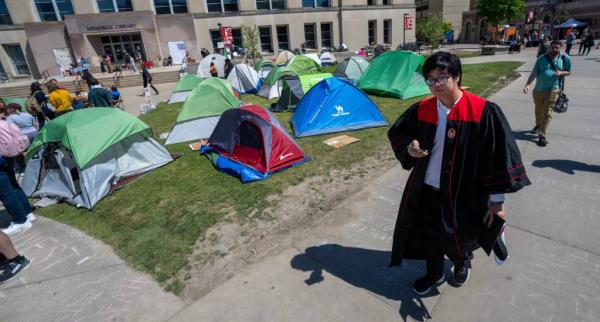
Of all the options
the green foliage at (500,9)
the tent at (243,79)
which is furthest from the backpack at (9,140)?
the green foliage at (500,9)

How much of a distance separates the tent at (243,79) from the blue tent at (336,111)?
871 cm

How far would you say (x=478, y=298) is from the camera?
9.80 feet

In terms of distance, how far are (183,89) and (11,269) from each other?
503 inches

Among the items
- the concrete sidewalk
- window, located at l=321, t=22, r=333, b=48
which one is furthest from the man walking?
window, located at l=321, t=22, r=333, b=48

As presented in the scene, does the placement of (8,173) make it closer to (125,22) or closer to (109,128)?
(109,128)

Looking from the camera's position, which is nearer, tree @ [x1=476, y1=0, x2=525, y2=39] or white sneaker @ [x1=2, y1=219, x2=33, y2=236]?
white sneaker @ [x1=2, y1=219, x2=33, y2=236]

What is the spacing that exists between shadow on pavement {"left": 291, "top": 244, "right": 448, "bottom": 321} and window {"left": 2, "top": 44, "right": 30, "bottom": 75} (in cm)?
3659

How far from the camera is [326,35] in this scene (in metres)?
37.0

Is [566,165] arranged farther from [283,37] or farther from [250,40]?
[283,37]

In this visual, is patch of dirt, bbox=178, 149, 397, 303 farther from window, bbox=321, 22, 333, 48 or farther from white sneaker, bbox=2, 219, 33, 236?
window, bbox=321, 22, 333, 48

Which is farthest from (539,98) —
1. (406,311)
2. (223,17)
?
(223,17)

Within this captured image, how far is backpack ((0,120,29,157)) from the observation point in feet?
14.8

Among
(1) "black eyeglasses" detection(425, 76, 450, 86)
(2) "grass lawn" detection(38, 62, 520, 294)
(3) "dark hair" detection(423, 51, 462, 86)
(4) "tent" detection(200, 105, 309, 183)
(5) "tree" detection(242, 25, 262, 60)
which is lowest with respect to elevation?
(2) "grass lawn" detection(38, 62, 520, 294)

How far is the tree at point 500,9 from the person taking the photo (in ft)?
112
